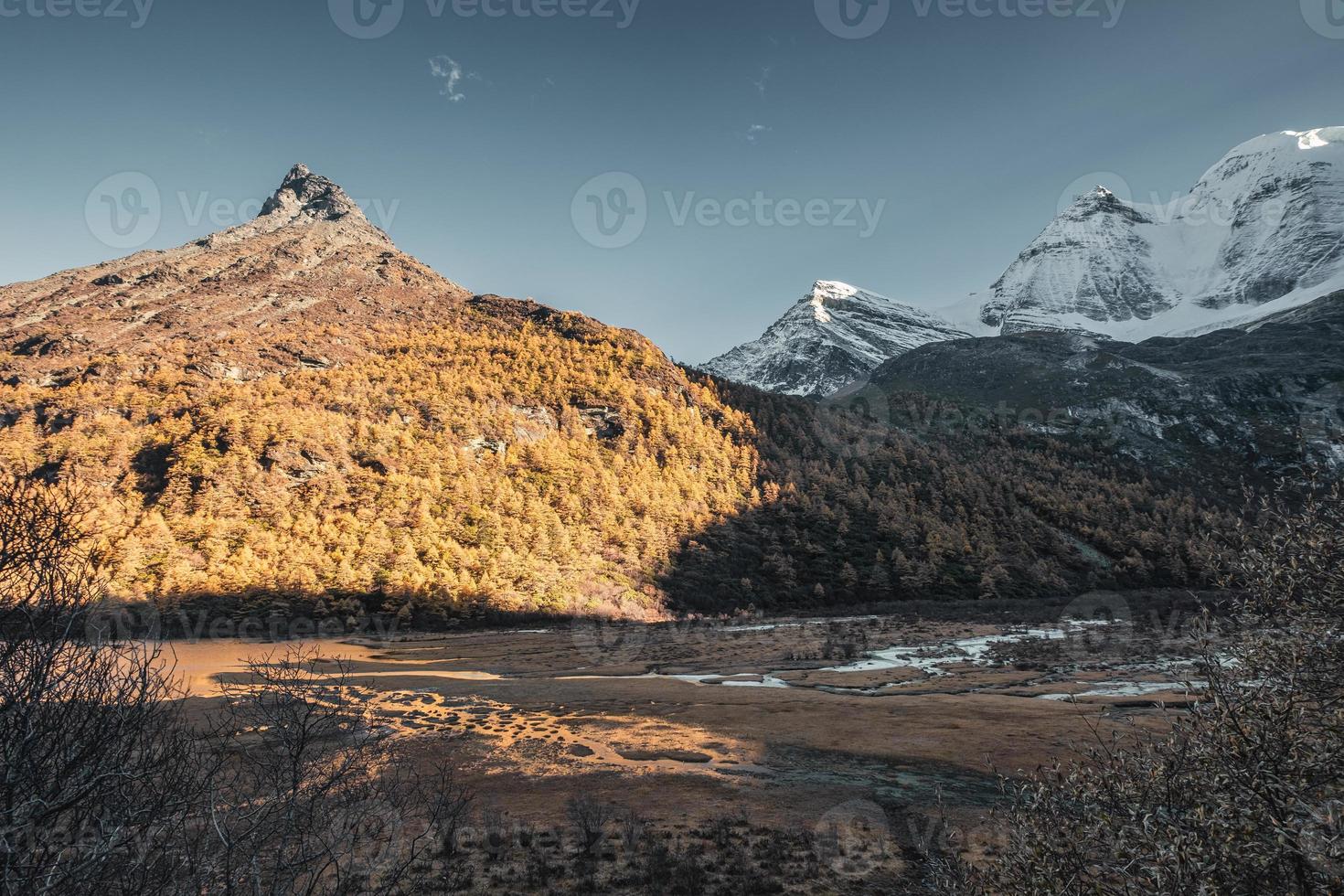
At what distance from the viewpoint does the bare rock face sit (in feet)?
310

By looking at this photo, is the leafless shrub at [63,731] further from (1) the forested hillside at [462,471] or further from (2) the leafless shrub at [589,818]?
(1) the forested hillside at [462,471]

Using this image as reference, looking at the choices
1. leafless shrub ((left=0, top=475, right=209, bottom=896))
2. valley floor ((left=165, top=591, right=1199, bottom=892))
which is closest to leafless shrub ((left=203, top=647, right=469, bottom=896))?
leafless shrub ((left=0, top=475, right=209, bottom=896))

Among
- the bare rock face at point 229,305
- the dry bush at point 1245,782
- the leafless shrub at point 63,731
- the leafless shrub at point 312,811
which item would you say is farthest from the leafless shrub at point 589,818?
the bare rock face at point 229,305

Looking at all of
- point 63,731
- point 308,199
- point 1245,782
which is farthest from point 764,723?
point 308,199

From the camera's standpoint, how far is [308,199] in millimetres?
179750

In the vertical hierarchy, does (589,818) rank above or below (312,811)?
below

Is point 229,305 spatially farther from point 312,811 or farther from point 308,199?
point 312,811

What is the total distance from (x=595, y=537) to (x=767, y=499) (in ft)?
115

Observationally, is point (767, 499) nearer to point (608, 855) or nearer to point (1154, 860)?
point (608, 855)

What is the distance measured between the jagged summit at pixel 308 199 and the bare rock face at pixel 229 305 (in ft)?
19.0

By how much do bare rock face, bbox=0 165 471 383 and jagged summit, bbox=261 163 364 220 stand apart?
579 centimetres

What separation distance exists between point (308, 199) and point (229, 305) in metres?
84.9

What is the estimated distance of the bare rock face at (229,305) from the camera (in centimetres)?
9450

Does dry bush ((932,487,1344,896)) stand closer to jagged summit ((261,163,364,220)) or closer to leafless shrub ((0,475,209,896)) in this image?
leafless shrub ((0,475,209,896))
